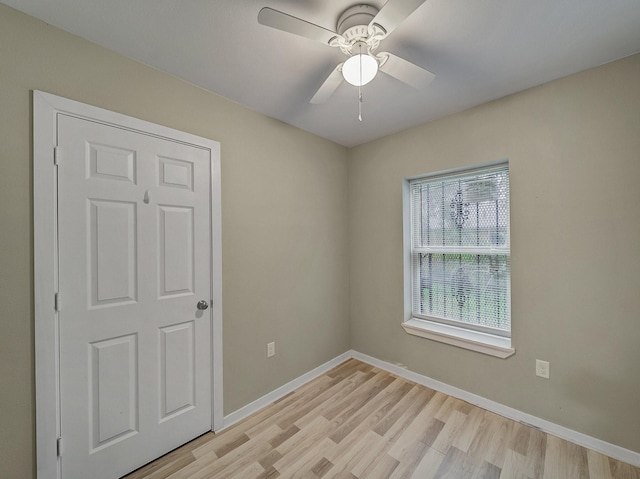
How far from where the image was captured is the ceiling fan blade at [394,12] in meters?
0.96

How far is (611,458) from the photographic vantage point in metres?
1.58

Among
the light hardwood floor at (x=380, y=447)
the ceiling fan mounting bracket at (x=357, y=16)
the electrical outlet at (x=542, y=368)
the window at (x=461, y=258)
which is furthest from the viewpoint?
the window at (x=461, y=258)

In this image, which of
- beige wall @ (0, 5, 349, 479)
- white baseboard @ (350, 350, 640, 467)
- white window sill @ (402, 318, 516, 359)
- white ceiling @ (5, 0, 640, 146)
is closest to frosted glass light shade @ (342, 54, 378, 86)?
white ceiling @ (5, 0, 640, 146)

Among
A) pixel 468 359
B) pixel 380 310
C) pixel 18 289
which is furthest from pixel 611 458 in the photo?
pixel 18 289

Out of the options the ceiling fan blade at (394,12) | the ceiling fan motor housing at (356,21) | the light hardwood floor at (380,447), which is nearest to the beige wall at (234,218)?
the light hardwood floor at (380,447)

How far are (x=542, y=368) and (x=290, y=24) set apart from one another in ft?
8.35

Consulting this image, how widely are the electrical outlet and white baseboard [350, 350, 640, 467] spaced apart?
31 centimetres

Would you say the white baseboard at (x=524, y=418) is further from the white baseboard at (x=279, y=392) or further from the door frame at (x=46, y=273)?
the door frame at (x=46, y=273)

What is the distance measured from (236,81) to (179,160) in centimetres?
65

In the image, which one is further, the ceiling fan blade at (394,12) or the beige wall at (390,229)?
the beige wall at (390,229)

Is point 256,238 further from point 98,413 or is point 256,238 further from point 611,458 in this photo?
point 611,458

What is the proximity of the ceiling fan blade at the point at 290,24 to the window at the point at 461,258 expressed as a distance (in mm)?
1675

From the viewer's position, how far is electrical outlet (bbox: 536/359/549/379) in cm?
182

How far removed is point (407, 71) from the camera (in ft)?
4.51
